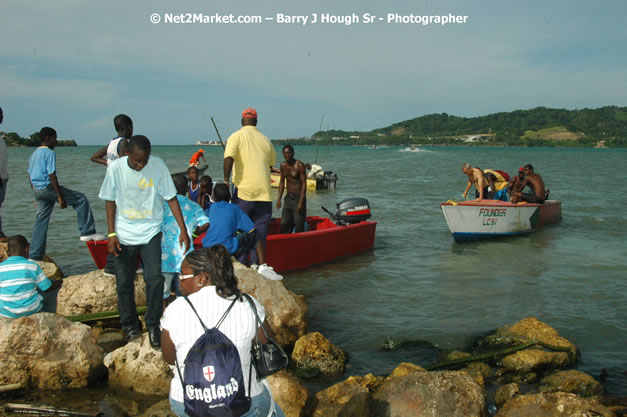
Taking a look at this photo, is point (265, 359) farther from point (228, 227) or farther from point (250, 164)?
point (250, 164)

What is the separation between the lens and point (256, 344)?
8.09ft

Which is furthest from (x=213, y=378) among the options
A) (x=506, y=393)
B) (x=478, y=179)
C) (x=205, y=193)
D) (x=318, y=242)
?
(x=478, y=179)

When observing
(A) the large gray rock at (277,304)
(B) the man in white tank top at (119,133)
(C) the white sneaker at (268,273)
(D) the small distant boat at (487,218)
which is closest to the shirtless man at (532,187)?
(D) the small distant boat at (487,218)

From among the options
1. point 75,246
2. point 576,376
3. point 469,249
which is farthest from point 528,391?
point 75,246

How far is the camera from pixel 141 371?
4.55m

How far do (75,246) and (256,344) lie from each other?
33.9 ft

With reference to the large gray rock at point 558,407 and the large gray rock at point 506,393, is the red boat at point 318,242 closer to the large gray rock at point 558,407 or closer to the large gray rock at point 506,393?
the large gray rock at point 506,393

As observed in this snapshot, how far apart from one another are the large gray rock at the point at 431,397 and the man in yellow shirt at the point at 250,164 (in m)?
3.09

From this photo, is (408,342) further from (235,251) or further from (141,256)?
(141,256)

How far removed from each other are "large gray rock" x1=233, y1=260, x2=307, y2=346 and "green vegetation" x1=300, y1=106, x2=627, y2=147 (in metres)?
134

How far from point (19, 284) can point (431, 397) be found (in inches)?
148

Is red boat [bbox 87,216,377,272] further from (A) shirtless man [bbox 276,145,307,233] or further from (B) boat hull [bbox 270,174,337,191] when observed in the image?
(B) boat hull [bbox 270,174,337,191]

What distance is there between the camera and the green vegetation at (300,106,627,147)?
149250 mm

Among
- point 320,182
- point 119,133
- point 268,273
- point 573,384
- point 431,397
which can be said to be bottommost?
point 573,384
